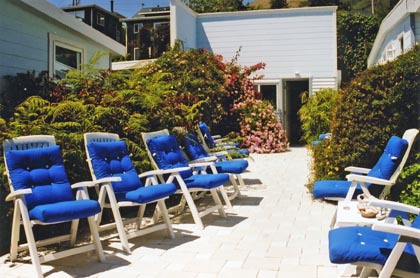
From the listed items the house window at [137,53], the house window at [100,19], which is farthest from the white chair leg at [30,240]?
the house window at [137,53]

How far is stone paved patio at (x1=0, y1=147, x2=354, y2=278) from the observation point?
156 inches

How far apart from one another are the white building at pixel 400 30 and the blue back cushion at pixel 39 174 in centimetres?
713

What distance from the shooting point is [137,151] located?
6.04m

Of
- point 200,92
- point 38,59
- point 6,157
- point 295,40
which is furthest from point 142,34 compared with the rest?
point 6,157

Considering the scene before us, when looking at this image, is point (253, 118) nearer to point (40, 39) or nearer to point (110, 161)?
point (40, 39)

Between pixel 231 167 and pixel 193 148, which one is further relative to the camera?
pixel 193 148

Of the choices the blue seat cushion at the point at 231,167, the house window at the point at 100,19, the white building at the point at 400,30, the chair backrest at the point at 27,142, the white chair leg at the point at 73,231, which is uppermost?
the house window at the point at 100,19

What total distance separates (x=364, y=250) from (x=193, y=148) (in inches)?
175

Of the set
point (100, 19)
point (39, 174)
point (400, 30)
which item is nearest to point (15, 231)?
point (39, 174)

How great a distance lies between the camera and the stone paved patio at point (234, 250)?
13.0ft

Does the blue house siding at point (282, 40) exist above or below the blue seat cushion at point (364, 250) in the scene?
above

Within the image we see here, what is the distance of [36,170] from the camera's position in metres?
4.33

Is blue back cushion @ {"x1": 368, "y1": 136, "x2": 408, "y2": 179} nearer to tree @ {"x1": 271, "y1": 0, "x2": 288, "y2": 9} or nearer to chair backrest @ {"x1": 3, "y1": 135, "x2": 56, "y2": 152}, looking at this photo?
chair backrest @ {"x1": 3, "y1": 135, "x2": 56, "y2": 152}

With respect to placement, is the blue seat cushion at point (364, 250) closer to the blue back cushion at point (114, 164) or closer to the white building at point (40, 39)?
the blue back cushion at point (114, 164)
